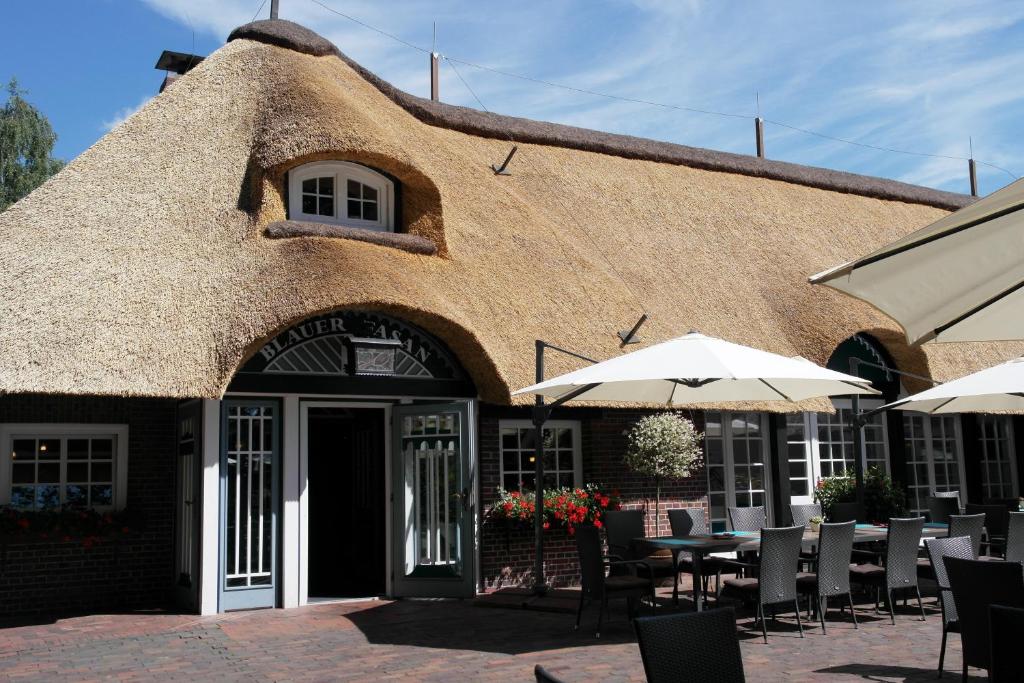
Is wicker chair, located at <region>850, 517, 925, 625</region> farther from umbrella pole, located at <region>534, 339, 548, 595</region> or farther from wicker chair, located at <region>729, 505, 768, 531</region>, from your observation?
umbrella pole, located at <region>534, 339, 548, 595</region>

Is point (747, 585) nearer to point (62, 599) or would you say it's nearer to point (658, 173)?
point (62, 599)

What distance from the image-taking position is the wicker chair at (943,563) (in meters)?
6.01

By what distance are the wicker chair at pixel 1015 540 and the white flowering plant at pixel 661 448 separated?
3.82m

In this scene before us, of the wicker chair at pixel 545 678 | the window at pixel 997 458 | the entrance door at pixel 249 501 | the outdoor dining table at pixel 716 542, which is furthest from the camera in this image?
the window at pixel 997 458

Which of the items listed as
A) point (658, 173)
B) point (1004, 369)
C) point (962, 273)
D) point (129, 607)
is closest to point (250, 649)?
point (129, 607)

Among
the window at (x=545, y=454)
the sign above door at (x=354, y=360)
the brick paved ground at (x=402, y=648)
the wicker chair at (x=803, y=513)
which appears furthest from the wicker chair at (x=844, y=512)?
the sign above door at (x=354, y=360)

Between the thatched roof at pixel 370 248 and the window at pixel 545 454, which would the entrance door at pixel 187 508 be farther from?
the window at pixel 545 454

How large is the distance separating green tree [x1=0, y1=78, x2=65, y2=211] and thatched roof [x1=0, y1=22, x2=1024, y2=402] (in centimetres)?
1684

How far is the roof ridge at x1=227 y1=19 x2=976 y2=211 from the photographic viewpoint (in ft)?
40.2

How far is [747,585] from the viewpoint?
776 centimetres

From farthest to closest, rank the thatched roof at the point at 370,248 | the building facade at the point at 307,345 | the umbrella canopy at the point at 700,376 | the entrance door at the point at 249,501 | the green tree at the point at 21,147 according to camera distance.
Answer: the green tree at the point at 21,147, the entrance door at the point at 249,501, the building facade at the point at 307,345, the thatched roof at the point at 370,248, the umbrella canopy at the point at 700,376

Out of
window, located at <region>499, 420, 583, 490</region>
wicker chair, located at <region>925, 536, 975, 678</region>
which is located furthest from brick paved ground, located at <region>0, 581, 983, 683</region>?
window, located at <region>499, 420, 583, 490</region>

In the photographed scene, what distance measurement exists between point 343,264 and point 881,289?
6360mm

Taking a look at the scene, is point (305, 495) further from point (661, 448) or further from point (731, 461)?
point (731, 461)
